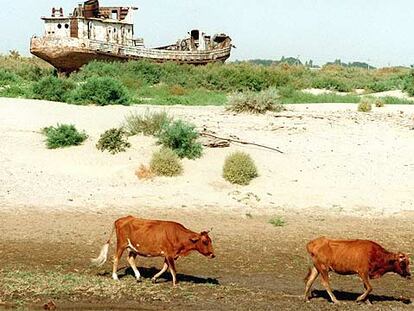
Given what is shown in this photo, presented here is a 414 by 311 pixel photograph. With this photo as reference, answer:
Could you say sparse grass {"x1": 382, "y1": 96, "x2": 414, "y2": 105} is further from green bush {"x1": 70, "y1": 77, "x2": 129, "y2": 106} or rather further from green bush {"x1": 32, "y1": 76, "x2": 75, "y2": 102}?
green bush {"x1": 32, "y1": 76, "x2": 75, "y2": 102}

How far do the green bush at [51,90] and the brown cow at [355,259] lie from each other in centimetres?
1715

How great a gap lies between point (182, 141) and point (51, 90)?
344 inches

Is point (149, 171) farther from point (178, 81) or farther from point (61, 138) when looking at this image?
point (178, 81)

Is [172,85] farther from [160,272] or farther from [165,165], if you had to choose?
[160,272]

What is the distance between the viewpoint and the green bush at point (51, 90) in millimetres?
26906

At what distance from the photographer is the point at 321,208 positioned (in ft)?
56.5

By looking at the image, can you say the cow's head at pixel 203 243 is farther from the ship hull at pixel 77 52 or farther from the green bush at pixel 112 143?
the ship hull at pixel 77 52

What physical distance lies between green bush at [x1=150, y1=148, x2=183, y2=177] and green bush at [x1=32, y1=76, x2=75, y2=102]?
8.65 meters

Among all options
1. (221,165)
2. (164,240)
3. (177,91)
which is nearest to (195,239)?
(164,240)

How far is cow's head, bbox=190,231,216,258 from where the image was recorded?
1147 cm

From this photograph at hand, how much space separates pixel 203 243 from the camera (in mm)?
11477

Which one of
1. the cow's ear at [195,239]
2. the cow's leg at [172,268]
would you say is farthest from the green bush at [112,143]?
the cow's ear at [195,239]

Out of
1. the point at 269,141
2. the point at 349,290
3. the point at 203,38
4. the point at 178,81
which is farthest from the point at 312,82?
the point at 349,290

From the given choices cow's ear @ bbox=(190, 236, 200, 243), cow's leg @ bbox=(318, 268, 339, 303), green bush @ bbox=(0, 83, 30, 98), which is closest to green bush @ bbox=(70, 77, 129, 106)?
green bush @ bbox=(0, 83, 30, 98)
